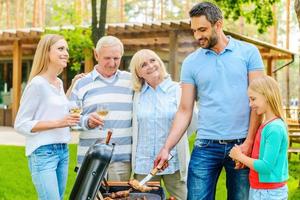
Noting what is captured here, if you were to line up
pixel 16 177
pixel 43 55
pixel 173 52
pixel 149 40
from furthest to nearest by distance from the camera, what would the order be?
1. pixel 149 40
2. pixel 173 52
3. pixel 16 177
4. pixel 43 55

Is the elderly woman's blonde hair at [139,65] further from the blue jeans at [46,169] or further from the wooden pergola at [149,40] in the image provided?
the wooden pergola at [149,40]

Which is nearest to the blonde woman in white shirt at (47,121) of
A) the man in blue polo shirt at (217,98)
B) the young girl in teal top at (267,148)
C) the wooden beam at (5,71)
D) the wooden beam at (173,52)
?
the man in blue polo shirt at (217,98)

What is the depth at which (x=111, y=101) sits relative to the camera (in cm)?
419

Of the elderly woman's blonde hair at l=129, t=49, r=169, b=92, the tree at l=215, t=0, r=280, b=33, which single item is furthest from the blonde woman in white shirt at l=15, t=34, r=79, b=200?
the tree at l=215, t=0, r=280, b=33

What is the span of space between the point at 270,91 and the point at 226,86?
261 millimetres

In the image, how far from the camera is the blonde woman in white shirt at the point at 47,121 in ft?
12.3

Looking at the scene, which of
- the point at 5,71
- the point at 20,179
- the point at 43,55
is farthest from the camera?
the point at 5,71

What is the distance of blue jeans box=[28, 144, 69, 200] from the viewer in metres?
3.76

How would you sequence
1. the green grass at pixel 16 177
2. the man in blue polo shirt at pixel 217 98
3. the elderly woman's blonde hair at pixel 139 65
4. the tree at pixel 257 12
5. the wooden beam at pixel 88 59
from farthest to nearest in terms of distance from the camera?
the wooden beam at pixel 88 59, the tree at pixel 257 12, the green grass at pixel 16 177, the elderly woman's blonde hair at pixel 139 65, the man in blue polo shirt at pixel 217 98

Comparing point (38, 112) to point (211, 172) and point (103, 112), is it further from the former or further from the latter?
point (211, 172)

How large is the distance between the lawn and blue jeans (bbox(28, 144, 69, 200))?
3.10m

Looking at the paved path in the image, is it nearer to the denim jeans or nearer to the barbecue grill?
the denim jeans

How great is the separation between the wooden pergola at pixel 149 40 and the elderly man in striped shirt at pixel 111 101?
12715mm

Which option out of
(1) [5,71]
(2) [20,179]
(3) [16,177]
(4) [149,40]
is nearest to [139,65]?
(2) [20,179]
